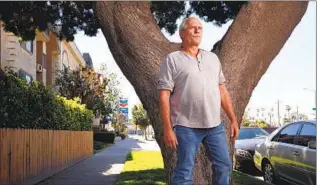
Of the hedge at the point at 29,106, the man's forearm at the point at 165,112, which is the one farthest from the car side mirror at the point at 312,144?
the hedge at the point at 29,106

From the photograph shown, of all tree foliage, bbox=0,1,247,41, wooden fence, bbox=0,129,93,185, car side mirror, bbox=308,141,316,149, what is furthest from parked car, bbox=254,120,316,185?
wooden fence, bbox=0,129,93,185

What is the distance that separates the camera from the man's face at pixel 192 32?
390 centimetres

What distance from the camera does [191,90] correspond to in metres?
3.86

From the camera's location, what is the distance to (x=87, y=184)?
10.2 m

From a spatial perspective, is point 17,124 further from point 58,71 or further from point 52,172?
point 58,71

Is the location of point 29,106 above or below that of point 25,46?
below

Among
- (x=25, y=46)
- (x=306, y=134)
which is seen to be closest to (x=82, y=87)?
(x=25, y=46)

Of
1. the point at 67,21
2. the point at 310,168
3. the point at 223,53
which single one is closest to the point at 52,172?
the point at 67,21

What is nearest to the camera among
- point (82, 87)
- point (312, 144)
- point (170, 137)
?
point (170, 137)

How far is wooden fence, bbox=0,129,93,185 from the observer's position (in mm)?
9165

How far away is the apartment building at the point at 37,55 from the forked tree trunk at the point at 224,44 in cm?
1193

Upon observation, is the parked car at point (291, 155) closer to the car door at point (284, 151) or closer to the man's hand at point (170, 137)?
the car door at point (284, 151)

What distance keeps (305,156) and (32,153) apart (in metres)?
6.09

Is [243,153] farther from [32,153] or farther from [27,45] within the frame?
[27,45]
